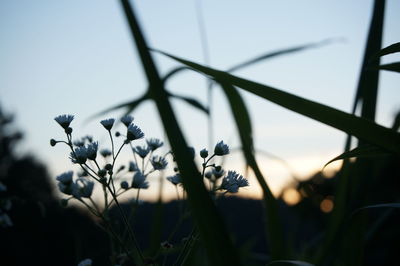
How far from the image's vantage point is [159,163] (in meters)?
0.79

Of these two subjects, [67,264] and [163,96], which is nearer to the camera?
[163,96]

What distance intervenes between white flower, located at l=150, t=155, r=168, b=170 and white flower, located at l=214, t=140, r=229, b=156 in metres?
0.12

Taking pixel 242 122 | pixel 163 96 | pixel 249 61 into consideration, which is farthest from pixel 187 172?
pixel 249 61

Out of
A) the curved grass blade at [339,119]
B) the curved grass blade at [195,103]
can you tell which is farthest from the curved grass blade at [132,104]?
the curved grass blade at [339,119]

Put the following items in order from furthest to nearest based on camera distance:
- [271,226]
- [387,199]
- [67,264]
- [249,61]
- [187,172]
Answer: [387,199] → [67,264] → [249,61] → [271,226] → [187,172]

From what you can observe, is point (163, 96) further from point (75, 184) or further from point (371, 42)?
point (371, 42)


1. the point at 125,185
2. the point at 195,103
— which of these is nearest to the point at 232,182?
the point at 125,185

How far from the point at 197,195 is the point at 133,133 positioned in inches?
16.7

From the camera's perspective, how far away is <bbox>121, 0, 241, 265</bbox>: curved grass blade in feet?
1.19

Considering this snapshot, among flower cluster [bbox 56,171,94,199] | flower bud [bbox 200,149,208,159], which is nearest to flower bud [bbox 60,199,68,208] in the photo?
flower cluster [bbox 56,171,94,199]

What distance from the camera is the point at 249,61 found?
980 mm

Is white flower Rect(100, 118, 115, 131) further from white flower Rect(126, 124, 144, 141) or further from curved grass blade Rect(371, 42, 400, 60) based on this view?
curved grass blade Rect(371, 42, 400, 60)

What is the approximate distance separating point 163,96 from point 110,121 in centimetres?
45

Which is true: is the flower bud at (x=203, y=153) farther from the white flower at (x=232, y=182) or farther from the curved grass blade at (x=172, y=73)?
the curved grass blade at (x=172, y=73)
